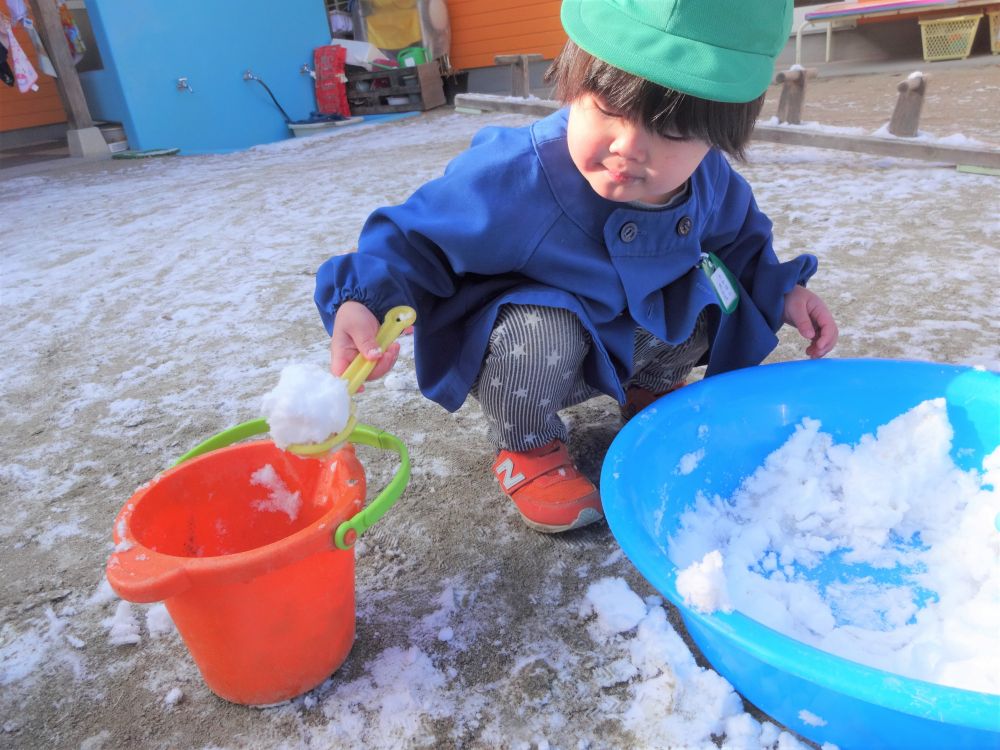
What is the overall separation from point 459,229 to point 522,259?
95 mm

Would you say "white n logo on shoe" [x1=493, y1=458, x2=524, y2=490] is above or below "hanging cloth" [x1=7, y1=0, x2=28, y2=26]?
below

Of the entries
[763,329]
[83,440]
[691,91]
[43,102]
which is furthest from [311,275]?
[43,102]

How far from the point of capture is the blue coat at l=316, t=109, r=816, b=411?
3.15 feet

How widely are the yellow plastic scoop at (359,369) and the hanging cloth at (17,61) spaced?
5207 mm

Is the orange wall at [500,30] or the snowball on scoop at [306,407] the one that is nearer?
the snowball on scoop at [306,407]

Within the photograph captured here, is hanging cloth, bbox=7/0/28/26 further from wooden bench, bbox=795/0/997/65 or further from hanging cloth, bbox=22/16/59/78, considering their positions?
wooden bench, bbox=795/0/997/65

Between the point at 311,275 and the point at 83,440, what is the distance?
878mm

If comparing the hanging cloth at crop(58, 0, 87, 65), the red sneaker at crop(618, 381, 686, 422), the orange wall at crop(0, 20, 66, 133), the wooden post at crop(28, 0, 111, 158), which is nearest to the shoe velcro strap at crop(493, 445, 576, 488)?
the red sneaker at crop(618, 381, 686, 422)

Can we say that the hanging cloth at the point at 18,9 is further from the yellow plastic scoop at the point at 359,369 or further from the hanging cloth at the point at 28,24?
the yellow plastic scoop at the point at 359,369

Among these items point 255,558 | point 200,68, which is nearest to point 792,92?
point 255,558

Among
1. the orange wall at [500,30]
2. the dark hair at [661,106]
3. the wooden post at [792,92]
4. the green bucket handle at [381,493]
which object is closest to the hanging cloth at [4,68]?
the orange wall at [500,30]

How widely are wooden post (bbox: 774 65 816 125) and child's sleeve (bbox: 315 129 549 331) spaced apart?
2.47 metres

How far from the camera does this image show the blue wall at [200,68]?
491 cm

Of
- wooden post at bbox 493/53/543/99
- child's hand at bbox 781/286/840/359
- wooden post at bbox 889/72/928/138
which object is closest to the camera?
child's hand at bbox 781/286/840/359
